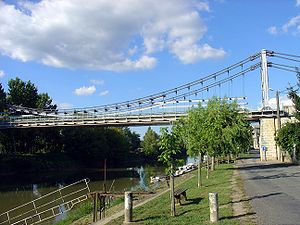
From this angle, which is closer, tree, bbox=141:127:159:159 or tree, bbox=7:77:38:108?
tree, bbox=7:77:38:108

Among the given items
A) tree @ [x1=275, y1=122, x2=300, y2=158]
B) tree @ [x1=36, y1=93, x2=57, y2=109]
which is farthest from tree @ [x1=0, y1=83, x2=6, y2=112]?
tree @ [x1=275, y1=122, x2=300, y2=158]

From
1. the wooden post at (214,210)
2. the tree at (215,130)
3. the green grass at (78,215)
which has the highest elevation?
the tree at (215,130)

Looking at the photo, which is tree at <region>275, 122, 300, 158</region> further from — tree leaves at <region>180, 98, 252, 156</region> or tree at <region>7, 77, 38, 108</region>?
tree at <region>7, 77, 38, 108</region>

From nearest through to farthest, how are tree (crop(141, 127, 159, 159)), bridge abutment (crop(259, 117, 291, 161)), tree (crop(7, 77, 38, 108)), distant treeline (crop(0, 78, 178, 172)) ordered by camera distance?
1. bridge abutment (crop(259, 117, 291, 161))
2. distant treeline (crop(0, 78, 178, 172))
3. tree (crop(7, 77, 38, 108))
4. tree (crop(141, 127, 159, 159))

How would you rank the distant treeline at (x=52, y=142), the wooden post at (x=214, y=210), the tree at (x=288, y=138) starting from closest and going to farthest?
the wooden post at (x=214, y=210), the tree at (x=288, y=138), the distant treeline at (x=52, y=142)

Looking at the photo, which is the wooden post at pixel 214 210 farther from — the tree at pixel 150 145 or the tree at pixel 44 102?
the tree at pixel 150 145

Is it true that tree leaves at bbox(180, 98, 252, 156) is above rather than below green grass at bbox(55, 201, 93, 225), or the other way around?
above

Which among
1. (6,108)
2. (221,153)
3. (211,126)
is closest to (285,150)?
(221,153)

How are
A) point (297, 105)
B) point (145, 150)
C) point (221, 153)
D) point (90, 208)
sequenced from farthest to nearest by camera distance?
point (145, 150) < point (297, 105) < point (221, 153) < point (90, 208)

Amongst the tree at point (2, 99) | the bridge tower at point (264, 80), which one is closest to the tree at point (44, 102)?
the tree at point (2, 99)

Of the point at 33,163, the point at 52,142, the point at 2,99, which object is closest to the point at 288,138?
the point at 33,163

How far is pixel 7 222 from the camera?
913 inches

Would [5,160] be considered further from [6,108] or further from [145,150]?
[145,150]

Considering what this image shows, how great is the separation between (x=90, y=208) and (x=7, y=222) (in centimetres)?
498
